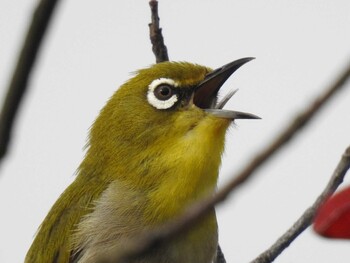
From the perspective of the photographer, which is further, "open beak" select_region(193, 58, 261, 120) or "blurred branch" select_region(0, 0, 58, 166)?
"open beak" select_region(193, 58, 261, 120)

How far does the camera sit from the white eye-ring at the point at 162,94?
6.28 m

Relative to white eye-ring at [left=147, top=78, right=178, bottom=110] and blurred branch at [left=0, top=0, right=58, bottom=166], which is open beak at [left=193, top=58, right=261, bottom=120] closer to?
white eye-ring at [left=147, top=78, right=178, bottom=110]

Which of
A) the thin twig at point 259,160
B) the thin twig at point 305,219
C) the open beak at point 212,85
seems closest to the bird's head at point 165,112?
the open beak at point 212,85

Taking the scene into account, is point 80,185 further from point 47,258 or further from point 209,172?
point 209,172

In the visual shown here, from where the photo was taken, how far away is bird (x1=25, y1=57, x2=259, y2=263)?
5750mm

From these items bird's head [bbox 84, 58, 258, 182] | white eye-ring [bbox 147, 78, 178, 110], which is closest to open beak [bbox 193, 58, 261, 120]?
bird's head [bbox 84, 58, 258, 182]

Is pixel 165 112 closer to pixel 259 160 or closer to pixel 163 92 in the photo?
pixel 163 92

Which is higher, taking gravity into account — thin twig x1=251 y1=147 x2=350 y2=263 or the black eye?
the black eye

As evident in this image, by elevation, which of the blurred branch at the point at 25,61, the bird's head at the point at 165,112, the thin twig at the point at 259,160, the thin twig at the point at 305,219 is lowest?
the thin twig at the point at 305,219

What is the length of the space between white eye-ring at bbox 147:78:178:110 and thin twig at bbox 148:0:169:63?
0.79 feet

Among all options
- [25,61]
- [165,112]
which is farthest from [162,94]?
[25,61]

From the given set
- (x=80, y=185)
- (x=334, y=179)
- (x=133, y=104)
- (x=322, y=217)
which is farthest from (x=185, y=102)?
(x=322, y=217)

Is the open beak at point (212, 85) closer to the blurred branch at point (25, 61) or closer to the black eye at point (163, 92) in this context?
the black eye at point (163, 92)

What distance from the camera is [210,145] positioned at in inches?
226
